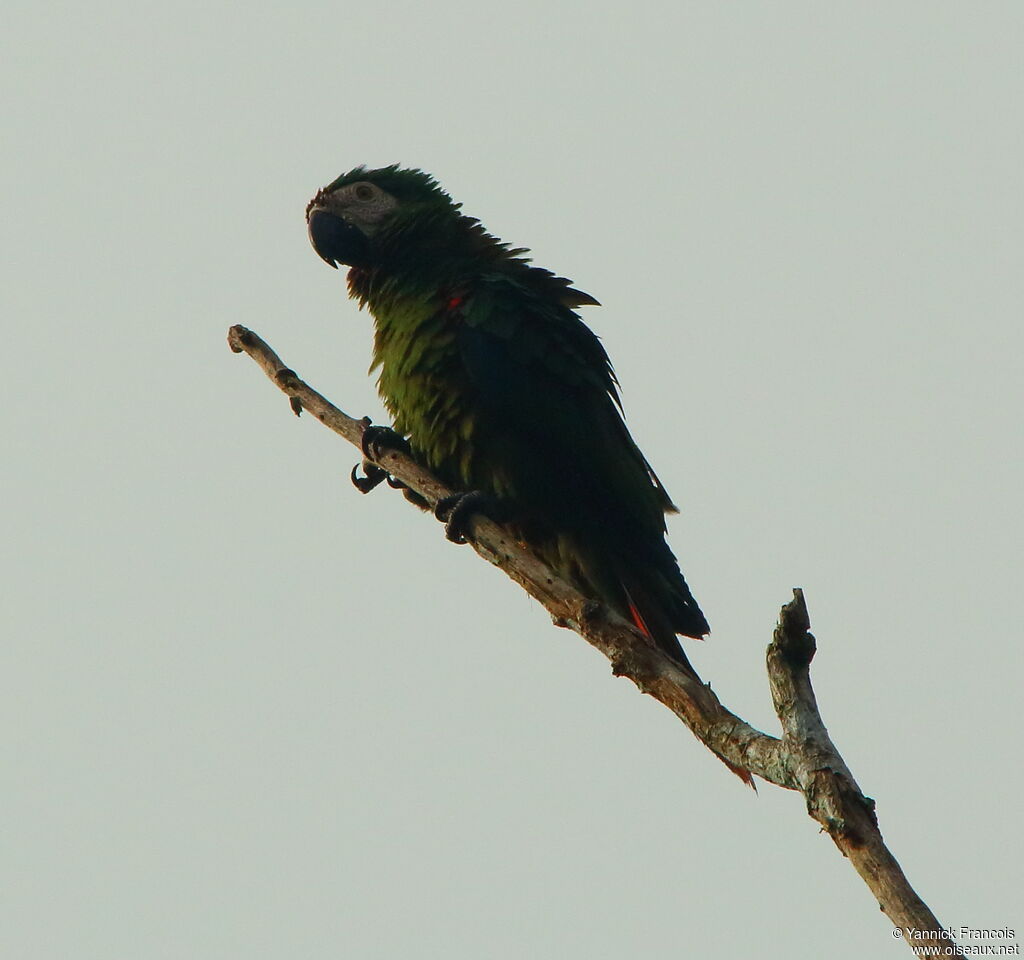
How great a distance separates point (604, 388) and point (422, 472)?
3.31 feet

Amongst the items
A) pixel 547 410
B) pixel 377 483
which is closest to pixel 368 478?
pixel 377 483

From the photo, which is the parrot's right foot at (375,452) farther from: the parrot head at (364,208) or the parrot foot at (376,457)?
the parrot head at (364,208)

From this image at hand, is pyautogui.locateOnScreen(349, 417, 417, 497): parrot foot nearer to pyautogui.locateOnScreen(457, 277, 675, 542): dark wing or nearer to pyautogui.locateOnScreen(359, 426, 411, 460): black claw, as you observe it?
pyautogui.locateOnScreen(359, 426, 411, 460): black claw

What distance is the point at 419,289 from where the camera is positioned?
18.7ft

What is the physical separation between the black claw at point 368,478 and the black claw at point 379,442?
195mm

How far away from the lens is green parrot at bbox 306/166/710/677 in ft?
17.4

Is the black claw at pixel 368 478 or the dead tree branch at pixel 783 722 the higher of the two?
the black claw at pixel 368 478

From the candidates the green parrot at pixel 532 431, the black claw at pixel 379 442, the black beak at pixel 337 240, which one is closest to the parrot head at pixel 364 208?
the black beak at pixel 337 240

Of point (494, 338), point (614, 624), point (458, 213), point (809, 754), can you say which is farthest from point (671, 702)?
point (458, 213)

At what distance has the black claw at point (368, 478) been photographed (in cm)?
561

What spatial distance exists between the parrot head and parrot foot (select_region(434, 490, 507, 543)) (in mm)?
1667

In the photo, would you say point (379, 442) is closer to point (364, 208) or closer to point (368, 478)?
point (368, 478)

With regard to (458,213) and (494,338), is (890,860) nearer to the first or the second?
(494,338)

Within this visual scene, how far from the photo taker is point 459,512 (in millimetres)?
4996
